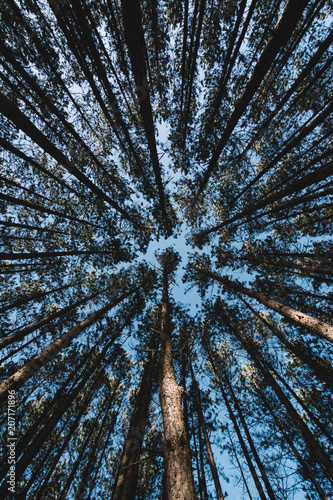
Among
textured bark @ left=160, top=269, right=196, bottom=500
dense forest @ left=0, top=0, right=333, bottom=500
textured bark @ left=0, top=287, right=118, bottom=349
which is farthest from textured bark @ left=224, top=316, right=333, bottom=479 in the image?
textured bark @ left=0, top=287, right=118, bottom=349

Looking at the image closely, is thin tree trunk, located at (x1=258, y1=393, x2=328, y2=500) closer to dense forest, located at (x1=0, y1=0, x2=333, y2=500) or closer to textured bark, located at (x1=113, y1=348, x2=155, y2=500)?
dense forest, located at (x1=0, y1=0, x2=333, y2=500)

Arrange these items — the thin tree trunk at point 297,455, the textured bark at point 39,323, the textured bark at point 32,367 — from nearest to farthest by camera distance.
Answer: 1. the textured bark at point 32,367
2. the thin tree trunk at point 297,455
3. the textured bark at point 39,323

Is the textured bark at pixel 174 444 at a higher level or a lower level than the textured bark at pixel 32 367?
lower

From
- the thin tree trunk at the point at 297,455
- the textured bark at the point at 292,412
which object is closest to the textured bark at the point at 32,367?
the textured bark at the point at 292,412

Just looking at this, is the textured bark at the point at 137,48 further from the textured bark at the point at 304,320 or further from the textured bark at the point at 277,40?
the textured bark at the point at 304,320

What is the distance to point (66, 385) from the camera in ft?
24.1

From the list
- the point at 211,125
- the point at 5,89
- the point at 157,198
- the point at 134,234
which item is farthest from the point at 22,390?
the point at 211,125

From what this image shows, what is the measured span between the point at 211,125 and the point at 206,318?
9.31m

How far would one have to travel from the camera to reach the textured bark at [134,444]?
16.1 feet

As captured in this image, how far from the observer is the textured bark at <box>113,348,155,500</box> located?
491cm

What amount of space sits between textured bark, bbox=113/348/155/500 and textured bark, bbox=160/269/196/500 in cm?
183

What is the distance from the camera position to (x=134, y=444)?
5734 millimetres

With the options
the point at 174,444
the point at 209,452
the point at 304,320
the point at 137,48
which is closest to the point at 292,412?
the point at 209,452

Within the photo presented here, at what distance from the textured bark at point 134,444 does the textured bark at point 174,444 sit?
1.83 meters
